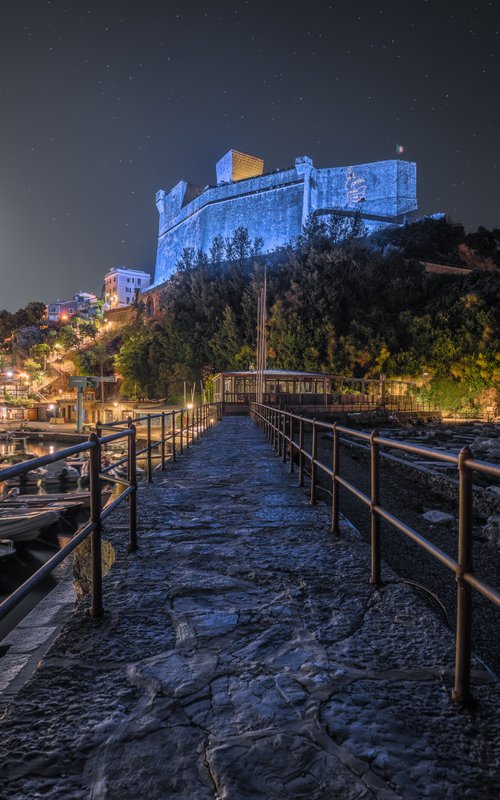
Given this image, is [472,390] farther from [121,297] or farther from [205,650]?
[121,297]

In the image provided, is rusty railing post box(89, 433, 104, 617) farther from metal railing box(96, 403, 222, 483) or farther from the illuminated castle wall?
the illuminated castle wall

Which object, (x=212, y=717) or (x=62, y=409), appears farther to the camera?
(x=62, y=409)

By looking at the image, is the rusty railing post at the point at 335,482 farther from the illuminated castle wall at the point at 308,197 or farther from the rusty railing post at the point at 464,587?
the illuminated castle wall at the point at 308,197

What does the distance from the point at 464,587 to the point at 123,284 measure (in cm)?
9327

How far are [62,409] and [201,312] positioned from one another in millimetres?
17812

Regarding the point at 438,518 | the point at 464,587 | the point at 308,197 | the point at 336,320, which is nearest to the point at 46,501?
the point at 438,518

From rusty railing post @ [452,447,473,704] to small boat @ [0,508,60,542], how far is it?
11.9 meters

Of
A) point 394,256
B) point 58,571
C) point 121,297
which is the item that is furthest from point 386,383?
point 121,297

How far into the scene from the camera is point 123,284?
288ft

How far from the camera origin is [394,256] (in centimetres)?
4044

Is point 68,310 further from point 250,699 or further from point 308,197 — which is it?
point 250,699

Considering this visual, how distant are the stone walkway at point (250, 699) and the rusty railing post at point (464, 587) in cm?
9

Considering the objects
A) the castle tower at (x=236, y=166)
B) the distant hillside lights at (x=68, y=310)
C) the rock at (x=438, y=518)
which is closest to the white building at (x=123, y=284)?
the distant hillside lights at (x=68, y=310)

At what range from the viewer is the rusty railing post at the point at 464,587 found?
1.66 m
